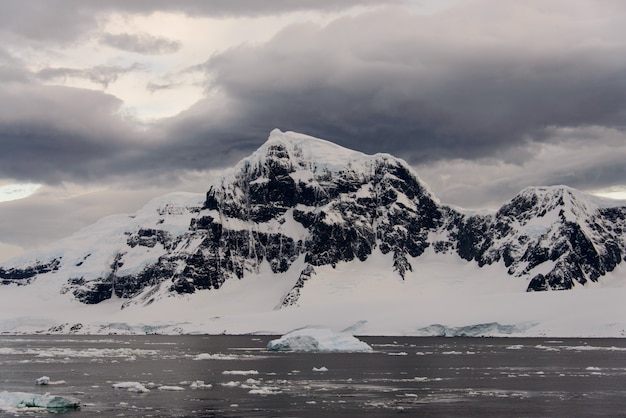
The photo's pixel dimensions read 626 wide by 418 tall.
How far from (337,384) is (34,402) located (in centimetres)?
3245

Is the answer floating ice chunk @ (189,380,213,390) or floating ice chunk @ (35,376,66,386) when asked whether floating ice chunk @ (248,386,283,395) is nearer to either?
floating ice chunk @ (189,380,213,390)

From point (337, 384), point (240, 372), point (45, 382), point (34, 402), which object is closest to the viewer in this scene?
point (34, 402)

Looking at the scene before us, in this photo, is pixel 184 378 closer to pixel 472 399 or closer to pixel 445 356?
pixel 472 399

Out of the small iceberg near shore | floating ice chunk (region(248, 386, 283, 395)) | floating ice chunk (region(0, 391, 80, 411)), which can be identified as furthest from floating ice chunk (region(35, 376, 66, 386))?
the small iceberg near shore

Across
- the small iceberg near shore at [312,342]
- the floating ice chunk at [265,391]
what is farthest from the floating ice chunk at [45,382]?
the small iceberg near shore at [312,342]

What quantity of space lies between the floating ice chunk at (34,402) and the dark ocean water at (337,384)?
141 cm

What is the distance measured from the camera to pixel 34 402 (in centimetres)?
6375

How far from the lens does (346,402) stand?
230 feet

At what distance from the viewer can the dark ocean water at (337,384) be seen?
2574 inches

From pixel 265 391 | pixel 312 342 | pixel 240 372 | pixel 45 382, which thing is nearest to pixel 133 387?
pixel 45 382

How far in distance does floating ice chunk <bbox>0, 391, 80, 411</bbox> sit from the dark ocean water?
141 centimetres

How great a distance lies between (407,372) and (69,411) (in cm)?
4958

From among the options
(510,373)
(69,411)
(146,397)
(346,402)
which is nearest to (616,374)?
(510,373)

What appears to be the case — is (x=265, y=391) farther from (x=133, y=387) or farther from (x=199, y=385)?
(x=133, y=387)
